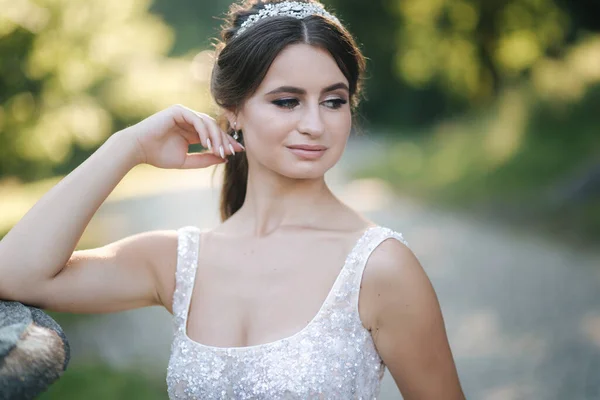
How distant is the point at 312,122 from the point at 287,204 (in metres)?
0.38

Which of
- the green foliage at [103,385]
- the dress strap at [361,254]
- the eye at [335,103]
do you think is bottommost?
the green foliage at [103,385]

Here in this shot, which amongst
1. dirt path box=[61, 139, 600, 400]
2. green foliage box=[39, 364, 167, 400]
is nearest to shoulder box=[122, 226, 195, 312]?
dirt path box=[61, 139, 600, 400]

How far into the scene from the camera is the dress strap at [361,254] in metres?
2.43

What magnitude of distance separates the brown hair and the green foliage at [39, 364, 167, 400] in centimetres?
292

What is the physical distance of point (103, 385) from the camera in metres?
5.43

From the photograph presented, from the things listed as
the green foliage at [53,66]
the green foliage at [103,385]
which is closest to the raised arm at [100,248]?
the green foliage at [103,385]

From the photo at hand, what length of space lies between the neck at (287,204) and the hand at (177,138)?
0.60 ft

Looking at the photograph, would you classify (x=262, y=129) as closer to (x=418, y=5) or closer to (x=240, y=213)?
(x=240, y=213)

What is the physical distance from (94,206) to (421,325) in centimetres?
107

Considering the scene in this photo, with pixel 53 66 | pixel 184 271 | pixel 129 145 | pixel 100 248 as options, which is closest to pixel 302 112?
pixel 129 145

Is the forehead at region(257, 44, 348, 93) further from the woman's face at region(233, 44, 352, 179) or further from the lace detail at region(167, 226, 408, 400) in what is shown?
the lace detail at region(167, 226, 408, 400)

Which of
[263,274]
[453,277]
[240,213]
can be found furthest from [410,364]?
[453,277]

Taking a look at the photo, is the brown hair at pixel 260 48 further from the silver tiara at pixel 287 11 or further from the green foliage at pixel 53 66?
the green foliage at pixel 53 66

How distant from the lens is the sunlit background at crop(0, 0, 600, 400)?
6.01m
